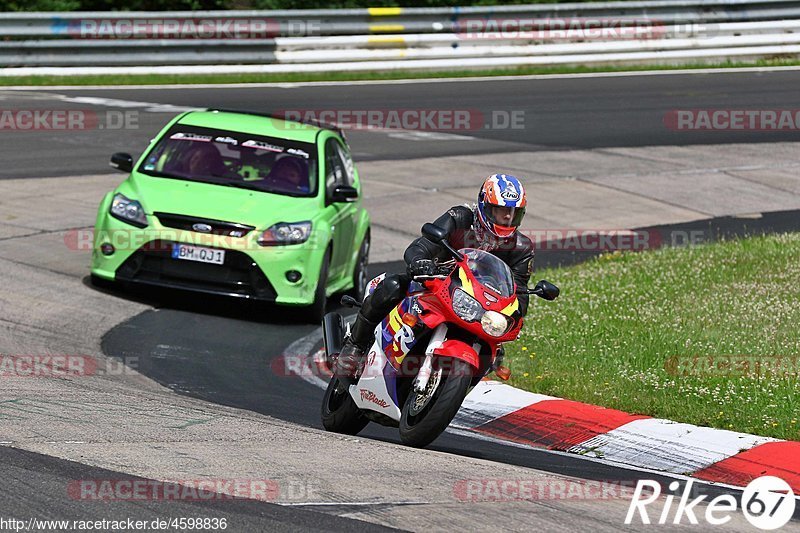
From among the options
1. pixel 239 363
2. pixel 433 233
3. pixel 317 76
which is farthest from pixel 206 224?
pixel 317 76

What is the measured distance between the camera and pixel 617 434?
27.6 ft

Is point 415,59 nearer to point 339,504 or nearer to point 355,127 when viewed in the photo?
point 355,127

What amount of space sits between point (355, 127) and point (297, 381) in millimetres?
11883

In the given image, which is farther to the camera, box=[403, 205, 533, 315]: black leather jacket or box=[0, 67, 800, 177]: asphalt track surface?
box=[0, 67, 800, 177]: asphalt track surface

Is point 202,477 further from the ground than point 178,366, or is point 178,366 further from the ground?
point 202,477

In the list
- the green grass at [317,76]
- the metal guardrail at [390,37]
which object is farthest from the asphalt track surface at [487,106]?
the metal guardrail at [390,37]

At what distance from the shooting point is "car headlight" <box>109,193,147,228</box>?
11898mm

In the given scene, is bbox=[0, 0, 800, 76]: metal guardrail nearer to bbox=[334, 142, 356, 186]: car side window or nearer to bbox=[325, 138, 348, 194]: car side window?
bbox=[334, 142, 356, 186]: car side window

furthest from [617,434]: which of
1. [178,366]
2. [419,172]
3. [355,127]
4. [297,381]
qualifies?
[355,127]

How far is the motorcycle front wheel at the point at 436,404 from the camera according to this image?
7.10m

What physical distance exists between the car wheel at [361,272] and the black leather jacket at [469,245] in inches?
210

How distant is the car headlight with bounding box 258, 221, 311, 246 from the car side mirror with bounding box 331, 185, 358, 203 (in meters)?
0.47

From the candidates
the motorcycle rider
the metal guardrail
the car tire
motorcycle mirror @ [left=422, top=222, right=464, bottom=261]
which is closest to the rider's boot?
the motorcycle rider

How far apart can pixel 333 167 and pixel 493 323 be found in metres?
6.43
